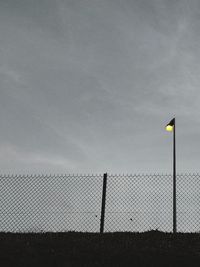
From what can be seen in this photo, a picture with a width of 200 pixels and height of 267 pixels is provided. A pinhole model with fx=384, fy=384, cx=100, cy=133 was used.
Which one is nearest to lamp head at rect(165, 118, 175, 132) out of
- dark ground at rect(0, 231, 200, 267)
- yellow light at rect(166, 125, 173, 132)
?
yellow light at rect(166, 125, 173, 132)

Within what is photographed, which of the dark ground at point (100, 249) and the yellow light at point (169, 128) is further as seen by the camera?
the yellow light at point (169, 128)

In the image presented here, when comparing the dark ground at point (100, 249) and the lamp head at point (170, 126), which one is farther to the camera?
the lamp head at point (170, 126)

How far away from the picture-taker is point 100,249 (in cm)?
844

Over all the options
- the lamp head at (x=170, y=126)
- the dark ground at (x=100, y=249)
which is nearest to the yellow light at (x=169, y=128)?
the lamp head at (x=170, y=126)

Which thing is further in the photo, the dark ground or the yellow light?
the yellow light

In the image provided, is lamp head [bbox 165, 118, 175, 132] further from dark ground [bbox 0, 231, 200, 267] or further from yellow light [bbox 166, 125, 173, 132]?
dark ground [bbox 0, 231, 200, 267]

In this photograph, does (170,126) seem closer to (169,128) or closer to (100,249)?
(169,128)

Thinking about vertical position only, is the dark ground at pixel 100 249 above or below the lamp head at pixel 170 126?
below

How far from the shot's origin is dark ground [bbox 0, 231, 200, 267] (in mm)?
7715

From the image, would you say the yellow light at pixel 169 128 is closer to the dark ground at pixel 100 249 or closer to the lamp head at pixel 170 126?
the lamp head at pixel 170 126

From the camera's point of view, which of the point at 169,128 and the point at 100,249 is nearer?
the point at 100,249

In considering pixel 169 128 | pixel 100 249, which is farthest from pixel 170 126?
pixel 100 249

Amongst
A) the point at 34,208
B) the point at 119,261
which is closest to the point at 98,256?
the point at 119,261

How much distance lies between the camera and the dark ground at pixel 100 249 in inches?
304
